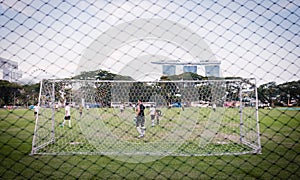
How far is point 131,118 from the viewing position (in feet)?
33.9

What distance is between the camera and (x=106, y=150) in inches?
213

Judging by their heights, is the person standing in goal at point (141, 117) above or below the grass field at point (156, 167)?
above

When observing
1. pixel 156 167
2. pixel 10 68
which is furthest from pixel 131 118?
pixel 156 167

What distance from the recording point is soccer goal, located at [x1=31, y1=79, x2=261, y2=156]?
560cm

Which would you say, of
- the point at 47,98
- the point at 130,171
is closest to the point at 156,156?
the point at 130,171

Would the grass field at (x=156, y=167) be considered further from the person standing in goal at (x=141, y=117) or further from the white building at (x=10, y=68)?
the person standing in goal at (x=141, y=117)

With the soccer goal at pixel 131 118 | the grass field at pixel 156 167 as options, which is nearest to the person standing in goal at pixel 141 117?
the soccer goal at pixel 131 118

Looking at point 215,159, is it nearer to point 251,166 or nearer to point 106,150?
point 251,166

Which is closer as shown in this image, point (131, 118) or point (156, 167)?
point (156, 167)

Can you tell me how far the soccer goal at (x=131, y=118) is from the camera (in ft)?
18.4

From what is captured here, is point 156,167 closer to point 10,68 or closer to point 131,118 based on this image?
point 10,68

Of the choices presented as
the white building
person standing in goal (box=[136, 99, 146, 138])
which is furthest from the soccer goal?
the white building

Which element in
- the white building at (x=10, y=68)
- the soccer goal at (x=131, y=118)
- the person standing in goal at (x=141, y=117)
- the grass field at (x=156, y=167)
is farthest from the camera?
the person standing in goal at (x=141, y=117)

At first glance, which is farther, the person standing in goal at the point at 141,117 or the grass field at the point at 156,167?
the person standing in goal at the point at 141,117
